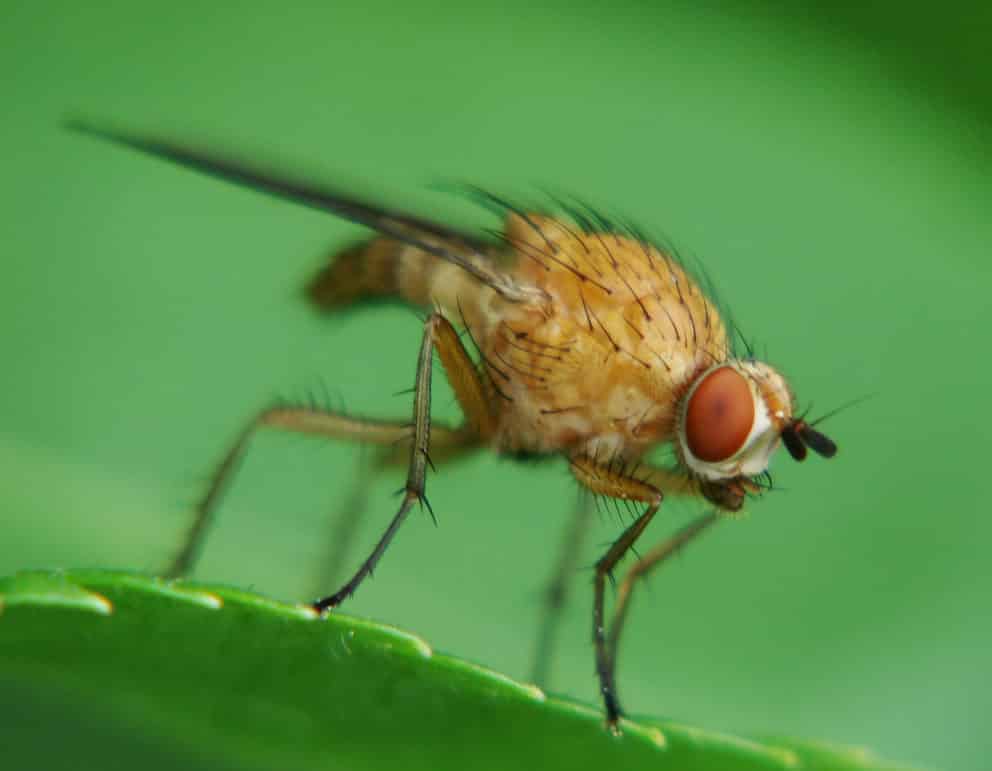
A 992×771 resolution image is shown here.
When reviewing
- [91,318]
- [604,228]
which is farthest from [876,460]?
[91,318]

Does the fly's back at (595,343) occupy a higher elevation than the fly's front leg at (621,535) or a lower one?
higher

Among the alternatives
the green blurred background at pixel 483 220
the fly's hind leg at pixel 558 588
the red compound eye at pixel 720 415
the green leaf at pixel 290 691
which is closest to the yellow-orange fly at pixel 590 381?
the red compound eye at pixel 720 415

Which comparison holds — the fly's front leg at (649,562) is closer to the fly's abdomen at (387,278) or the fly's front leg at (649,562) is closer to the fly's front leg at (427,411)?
the fly's front leg at (427,411)

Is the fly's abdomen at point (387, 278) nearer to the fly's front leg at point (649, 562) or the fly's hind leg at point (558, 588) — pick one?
the fly's hind leg at point (558, 588)

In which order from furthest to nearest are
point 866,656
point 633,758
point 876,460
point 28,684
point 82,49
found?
1. point 82,49
2. point 876,460
3. point 866,656
4. point 633,758
5. point 28,684

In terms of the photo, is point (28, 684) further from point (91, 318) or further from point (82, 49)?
point (82, 49)

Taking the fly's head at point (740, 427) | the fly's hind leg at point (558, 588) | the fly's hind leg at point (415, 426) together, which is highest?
the fly's head at point (740, 427)

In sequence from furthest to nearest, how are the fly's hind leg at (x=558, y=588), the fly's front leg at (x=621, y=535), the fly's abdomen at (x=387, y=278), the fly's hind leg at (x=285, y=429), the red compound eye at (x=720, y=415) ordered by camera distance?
the fly's abdomen at (x=387, y=278) → the fly's hind leg at (x=558, y=588) → the fly's hind leg at (x=285, y=429) → the red compound eye at (x=720, y=415) → the fly's front leg at (x=621, y=535)

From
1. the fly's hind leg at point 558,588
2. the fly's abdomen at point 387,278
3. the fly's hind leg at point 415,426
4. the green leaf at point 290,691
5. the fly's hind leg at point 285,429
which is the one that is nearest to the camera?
the green leaf at point 290,691

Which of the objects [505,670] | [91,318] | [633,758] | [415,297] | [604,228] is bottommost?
[505,670]

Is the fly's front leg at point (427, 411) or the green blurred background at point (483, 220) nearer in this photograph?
the fly's front leg at point (427, 411)
